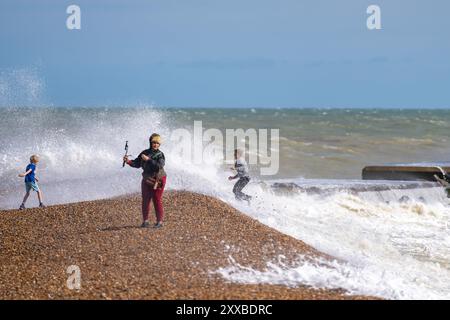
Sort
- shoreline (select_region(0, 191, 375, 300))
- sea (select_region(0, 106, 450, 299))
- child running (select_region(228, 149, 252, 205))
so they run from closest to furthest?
shoreline (select_region(0, 191, 375, 300)) < sea (select_region(0, 106, 450, 299)) < child running (select_region(228, 149, 252, 205))

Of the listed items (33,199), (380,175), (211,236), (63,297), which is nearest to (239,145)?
(380,175)

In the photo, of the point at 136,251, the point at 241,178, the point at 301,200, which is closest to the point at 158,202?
the point at 136,251

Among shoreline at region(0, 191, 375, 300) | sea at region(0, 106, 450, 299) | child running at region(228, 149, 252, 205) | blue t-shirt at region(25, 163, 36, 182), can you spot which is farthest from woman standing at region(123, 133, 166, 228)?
blue t-shirt at region(25, 163, 36, 182)

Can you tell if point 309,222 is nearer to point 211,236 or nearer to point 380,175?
point 211,236

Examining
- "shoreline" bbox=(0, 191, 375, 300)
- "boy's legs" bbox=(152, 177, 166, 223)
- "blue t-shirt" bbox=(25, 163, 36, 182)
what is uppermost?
"blue t-shirt" bbox=(25, 163, 36, 182)

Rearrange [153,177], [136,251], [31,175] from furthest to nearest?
1. [31,175]
2. [153,177]
3. [136,251]

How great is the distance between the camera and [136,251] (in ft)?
28.3

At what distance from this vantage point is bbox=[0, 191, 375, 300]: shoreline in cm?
717

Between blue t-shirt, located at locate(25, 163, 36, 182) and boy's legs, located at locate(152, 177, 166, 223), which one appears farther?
blue t-shirt, located at locate(25, 163, 36, 182)

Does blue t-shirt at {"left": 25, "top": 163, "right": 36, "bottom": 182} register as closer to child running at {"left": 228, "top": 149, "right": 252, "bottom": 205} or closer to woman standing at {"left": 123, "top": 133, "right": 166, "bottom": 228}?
child running at {"left": 228, "top": 149, "right": 252, "bottom": 205}

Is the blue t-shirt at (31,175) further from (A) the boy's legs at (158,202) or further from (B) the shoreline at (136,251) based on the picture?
(A) the boy's legs at (158,202)

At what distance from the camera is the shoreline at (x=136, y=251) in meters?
7.17

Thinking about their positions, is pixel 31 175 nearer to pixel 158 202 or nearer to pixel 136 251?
pixel 158 202

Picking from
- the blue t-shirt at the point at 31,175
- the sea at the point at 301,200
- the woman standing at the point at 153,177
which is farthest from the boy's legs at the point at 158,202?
the blue t-shirt at the point at 31,175
